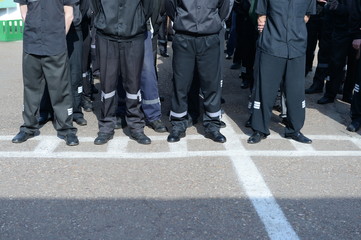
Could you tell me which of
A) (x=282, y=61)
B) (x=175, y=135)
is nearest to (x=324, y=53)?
(x=282, y=61)

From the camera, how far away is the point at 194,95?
19.8 ft

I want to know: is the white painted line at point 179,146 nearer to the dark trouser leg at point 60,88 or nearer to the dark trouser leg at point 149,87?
the dark trouser leg at point 149,87

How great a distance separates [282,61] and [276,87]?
30 centimetres

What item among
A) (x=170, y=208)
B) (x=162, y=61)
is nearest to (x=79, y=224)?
(x=170, y=208)

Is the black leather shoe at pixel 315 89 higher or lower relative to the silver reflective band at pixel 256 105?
lower

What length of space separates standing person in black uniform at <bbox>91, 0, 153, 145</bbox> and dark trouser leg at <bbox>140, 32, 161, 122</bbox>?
1.15 ft

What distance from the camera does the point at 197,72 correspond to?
555cm

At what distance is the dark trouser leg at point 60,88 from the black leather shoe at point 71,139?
0.20ft

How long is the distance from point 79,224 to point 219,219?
105cm

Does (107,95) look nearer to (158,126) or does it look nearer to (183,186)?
(158,126)

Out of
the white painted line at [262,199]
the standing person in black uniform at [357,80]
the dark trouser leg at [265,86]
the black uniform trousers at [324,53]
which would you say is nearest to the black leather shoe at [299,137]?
the dark trouser leg at [265,86]

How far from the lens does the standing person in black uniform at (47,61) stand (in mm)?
5000

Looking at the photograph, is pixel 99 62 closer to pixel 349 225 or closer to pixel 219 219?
pixel 219 219

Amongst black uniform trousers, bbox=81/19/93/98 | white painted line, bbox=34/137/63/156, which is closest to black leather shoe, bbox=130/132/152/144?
white painted line, bbox=34/137/63/156
